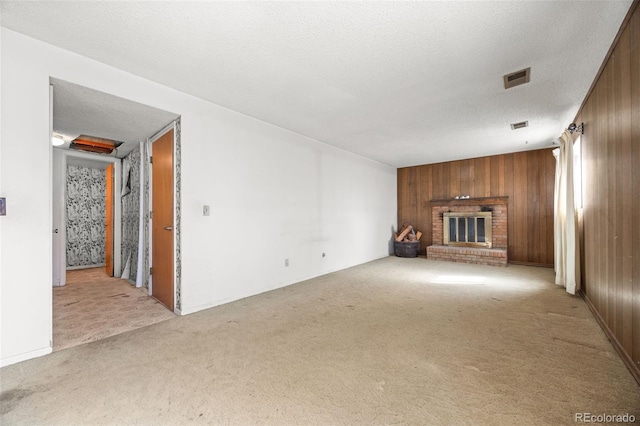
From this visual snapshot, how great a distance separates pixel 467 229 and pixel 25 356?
7427 millimetres

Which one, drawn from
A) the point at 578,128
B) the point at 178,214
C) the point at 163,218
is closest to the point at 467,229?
the point at 578,128

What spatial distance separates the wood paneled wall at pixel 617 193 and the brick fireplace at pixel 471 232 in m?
3.06

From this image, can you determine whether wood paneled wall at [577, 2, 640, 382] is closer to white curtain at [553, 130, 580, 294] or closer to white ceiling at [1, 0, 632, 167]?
white ceiling at [1, 0, 632, 167]

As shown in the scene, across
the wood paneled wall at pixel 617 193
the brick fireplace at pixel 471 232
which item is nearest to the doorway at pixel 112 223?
the wood paneled wall at pixel 617 193

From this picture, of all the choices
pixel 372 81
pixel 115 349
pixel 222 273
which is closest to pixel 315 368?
pixel 115 349

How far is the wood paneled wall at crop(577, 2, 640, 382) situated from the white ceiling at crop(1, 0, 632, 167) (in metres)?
0.28

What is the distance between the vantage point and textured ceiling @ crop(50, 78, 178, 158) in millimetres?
2625

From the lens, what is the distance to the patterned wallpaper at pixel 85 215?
6.02 metres

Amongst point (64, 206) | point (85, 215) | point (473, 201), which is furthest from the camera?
point (473, 201)

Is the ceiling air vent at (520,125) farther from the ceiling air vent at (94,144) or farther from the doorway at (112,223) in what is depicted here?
the ceiling air vent at (94,144)

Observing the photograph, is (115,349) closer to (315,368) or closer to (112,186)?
(315,368)

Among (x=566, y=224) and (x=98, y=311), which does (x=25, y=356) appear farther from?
(x=566, y=224)

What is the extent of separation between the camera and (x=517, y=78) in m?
2.79

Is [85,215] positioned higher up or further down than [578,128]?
further down
